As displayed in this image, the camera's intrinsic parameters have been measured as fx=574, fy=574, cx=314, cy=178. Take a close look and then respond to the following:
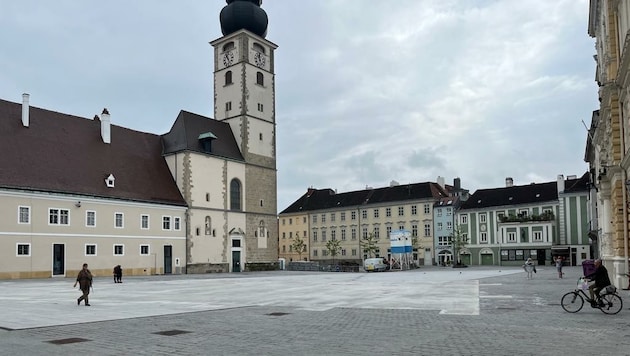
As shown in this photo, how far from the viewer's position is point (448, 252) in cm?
8606

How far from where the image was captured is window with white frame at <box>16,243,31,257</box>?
42.1 m

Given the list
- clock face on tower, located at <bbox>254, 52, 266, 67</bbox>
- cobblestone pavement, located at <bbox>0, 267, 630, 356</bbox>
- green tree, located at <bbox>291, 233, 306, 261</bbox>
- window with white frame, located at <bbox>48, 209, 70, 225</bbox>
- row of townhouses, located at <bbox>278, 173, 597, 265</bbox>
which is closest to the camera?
cobblestone pavement, located at <bbox>0, 267, 630, 356</bbox>

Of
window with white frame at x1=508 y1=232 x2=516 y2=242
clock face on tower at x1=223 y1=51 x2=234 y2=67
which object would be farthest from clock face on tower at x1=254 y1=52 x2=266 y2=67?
window with white frame at x1=508 y1=232 x2=516 y2=242

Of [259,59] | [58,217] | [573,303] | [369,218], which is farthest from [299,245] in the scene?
[573,303]

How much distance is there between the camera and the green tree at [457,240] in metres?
81.6

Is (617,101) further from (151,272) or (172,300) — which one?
(151,272)

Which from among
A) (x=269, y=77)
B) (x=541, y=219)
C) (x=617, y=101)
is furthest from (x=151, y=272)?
(x=541, y=219)

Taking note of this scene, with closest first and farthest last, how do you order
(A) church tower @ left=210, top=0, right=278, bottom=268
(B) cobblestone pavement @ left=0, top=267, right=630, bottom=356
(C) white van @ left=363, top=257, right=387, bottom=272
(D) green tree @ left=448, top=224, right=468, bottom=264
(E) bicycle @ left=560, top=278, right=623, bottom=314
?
(B) cobblestone pavement @ left=0, top=267, right=630, bottom=356 < (E) bicycle @ left=560, top=278, right=623, bottom=314 < (C) white van @ left=363, top=257, right=387, bottom=272 < (A) church tower @ left=210, top=0, right=278, bottom=268 < (D) green tree @ left=448, top=224, right=468, bottom=264

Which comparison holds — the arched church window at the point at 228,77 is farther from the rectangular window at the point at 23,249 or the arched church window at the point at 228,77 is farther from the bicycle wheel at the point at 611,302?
the bicycle wheel at the point at 611,302

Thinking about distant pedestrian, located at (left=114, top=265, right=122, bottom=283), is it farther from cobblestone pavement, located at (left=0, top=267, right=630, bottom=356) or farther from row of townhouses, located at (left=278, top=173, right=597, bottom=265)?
row of townhouses, located at (left=278, top=173, right=597, bottom=265)

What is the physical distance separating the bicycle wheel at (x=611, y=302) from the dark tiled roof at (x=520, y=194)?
63.9 meters

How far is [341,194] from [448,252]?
79.6 ft

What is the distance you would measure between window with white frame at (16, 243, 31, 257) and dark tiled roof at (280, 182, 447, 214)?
60172 millimetres

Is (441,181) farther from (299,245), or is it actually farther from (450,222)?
(299,245)
